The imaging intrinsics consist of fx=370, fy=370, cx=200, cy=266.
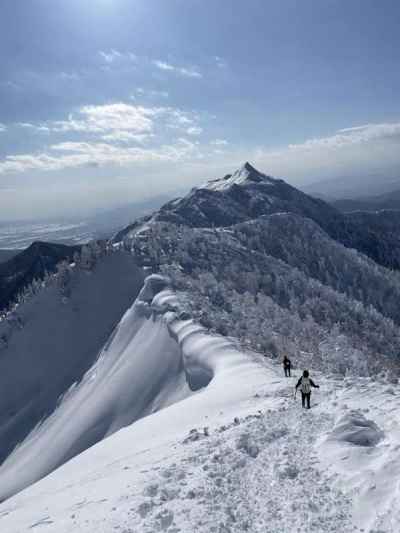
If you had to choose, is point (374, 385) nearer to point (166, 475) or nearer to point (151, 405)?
point (166, 475)

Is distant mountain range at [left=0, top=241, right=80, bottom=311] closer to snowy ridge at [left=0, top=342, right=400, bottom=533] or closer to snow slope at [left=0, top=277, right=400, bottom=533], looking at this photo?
snow slope at [left=0, top=277, right=400, bottom=533]

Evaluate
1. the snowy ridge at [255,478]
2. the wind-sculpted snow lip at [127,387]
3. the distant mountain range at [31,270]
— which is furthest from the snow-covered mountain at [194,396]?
the distant mountain range at [31,270]

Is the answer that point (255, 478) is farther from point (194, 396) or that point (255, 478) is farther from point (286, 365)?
point (194, 396)

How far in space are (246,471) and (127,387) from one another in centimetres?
3692

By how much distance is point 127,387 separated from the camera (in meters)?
47.6

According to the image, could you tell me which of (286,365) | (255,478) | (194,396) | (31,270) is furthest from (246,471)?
(31,270)

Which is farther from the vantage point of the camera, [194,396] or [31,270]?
[31,270]

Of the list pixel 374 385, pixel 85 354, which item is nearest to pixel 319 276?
pixel 85 354

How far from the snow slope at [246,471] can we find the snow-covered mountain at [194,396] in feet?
0.23

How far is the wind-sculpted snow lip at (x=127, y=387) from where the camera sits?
41.8 m

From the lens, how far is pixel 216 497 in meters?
11.8

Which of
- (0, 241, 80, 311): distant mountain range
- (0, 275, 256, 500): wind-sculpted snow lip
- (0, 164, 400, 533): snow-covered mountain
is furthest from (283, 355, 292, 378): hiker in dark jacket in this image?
(0, 241, 80, 311): distant mountain range

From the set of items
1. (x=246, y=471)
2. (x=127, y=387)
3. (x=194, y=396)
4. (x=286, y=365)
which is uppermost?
(x=246, y=471)

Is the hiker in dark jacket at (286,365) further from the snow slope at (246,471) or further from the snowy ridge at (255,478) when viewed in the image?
the snowy ridge at (255,478)
